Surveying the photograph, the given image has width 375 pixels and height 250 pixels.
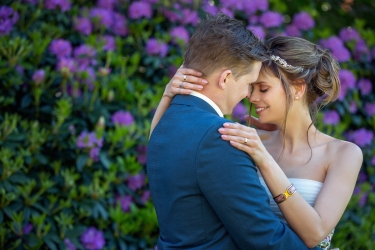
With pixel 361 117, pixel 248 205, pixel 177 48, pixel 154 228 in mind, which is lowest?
pixel 154 228

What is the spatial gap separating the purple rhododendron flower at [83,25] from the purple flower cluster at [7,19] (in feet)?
1.43

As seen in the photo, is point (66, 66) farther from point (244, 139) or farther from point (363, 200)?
point (363, 200)

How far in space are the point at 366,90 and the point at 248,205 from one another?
356 centimetres

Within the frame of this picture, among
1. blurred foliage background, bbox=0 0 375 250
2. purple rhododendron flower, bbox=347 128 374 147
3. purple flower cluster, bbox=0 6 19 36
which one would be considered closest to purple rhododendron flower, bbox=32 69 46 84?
blurred foliage background, bbox=0 0 375 250

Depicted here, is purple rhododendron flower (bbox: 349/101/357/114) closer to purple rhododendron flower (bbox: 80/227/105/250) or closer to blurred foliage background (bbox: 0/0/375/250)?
blurred foliage background (bbox: 0/0/375/250)

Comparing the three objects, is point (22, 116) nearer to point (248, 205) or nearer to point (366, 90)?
point (248, 205)

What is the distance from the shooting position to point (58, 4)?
3.93 m

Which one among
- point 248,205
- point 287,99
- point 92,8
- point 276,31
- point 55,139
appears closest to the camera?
point 248,205

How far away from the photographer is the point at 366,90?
5051 millimetres

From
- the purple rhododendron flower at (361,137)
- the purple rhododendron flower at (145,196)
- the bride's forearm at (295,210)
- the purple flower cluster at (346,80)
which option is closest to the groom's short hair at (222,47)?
the bride's forearm at (295,210)

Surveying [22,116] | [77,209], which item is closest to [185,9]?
[22,116]

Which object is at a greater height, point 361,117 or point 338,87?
point 338,87

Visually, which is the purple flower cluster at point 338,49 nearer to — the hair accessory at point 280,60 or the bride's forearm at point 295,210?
the hair accessory at point 280,60

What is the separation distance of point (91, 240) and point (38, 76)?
3.66 ft
